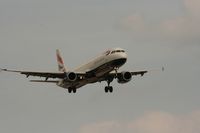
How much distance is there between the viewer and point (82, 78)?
347ft

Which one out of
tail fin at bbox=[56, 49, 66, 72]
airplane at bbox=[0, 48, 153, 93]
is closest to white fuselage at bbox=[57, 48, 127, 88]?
airplane at bbox=[0, 48, 153, 93]

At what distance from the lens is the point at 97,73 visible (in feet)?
343

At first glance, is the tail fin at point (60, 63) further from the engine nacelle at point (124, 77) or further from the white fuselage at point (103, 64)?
the engine nacelle at point (124, 77)

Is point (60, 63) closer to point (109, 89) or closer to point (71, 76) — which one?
point (109, 89)

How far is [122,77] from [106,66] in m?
5.66

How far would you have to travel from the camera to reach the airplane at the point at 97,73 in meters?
102

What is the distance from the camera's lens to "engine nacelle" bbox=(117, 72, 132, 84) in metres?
108

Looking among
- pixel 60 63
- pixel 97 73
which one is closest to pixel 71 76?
pixel 97 73

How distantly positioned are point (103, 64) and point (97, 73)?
79.3 inches

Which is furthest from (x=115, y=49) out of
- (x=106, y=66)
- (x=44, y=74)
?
(x=44, y=74)

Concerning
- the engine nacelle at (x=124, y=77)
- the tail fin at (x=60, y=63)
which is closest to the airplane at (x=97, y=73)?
the engine nacelle at (x=124, y=77)

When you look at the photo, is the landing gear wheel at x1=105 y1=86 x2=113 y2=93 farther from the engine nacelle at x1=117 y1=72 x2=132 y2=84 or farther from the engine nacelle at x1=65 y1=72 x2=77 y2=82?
the engine nacelle at x1=65 y1=72 x2=77 y2=82

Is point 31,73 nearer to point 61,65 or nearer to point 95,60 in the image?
point 95,60

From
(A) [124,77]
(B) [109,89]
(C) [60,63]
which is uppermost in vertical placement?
(C) [60,63]
